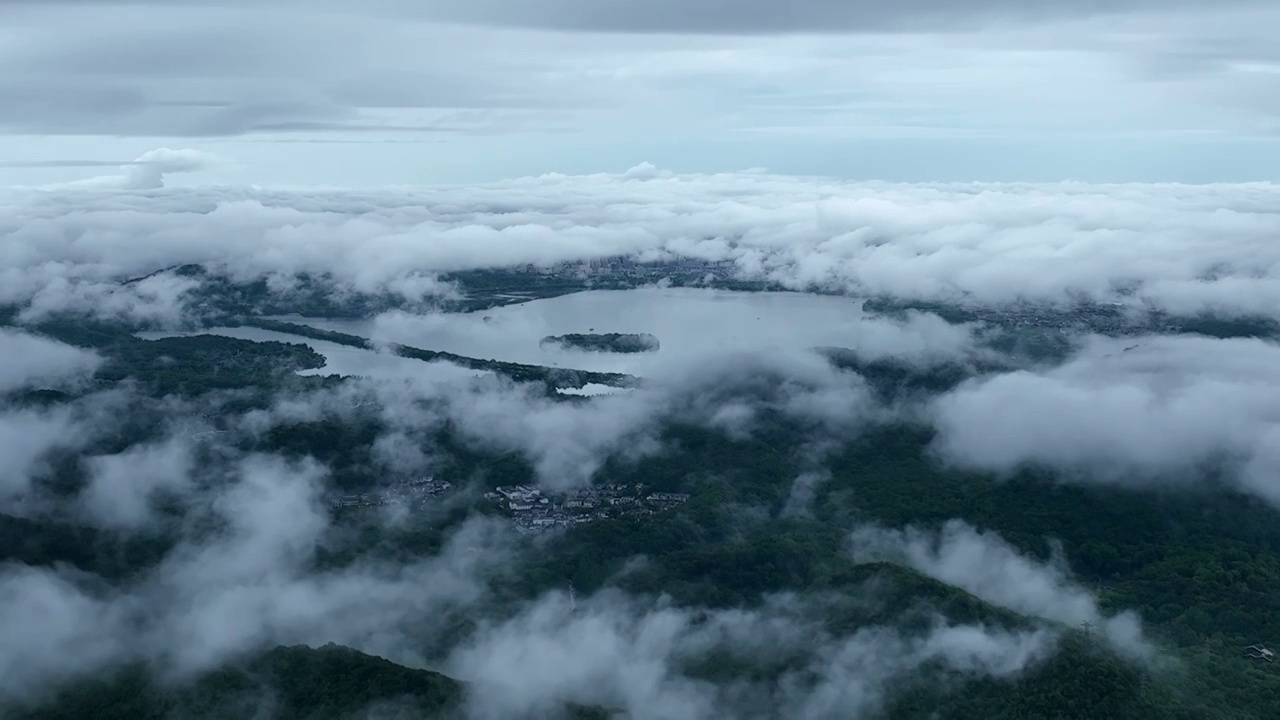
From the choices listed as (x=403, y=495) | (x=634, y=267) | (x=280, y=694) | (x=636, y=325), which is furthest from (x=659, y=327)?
(x=280, y=694)

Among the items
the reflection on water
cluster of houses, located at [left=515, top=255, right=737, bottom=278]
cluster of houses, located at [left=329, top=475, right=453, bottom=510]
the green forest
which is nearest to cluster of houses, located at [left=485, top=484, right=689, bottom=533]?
the green forest

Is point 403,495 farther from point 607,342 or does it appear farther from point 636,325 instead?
point 636,325

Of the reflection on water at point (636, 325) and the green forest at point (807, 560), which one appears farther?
the reflection on water at point (636, 325)

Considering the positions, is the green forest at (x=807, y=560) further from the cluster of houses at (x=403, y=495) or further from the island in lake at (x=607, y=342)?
the island in lake at (x=607, y=342)

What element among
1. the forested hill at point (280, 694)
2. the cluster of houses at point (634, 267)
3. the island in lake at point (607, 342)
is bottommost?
the forested hill at point (280, 694)

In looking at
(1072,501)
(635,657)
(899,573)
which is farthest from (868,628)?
(1072,501)

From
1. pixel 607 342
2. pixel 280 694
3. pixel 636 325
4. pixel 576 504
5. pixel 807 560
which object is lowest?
pixel 280 694

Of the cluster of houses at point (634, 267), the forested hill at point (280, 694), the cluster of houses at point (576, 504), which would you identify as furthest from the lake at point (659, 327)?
the forested hill at point (280, 694)
